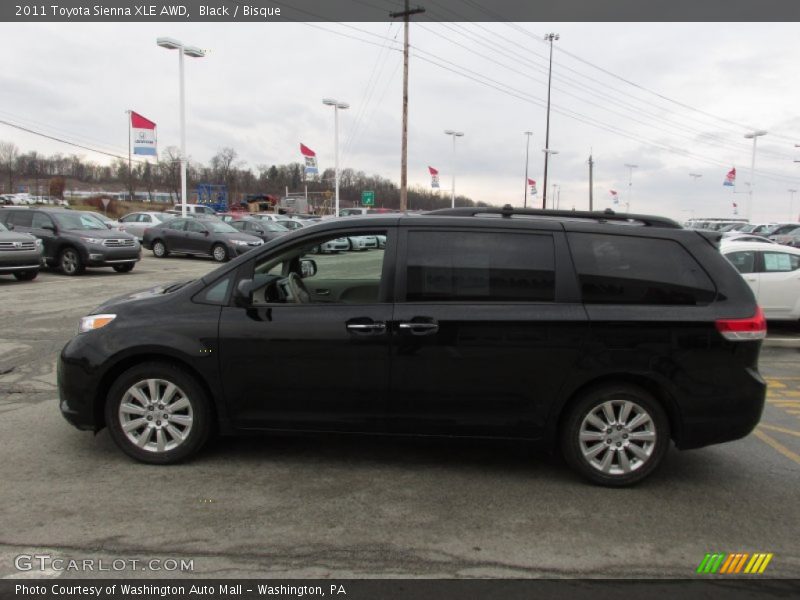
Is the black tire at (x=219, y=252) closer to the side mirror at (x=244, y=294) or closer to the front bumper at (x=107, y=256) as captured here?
the front bumper at (x=107, y=256)

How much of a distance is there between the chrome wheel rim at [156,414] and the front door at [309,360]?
0.37 m

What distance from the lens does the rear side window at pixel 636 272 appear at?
13.0ft

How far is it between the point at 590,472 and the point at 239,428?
8.02 ft

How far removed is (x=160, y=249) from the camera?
23.4 m

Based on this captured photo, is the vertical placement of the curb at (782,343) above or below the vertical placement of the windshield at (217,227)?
below

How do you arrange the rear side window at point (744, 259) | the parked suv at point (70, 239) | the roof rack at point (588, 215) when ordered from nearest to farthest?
A: 1. the roof rack at point (588, 215)
2. the rear side window at point (744, 259)
3. the parked suv at point (70, 239)

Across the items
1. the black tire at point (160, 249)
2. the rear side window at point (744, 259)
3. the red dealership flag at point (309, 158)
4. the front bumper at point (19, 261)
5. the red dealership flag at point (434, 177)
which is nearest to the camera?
the rear side window at point (744, 259)

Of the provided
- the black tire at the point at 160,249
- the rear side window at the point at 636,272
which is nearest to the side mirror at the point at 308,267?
the rear side window at the point at 636,272

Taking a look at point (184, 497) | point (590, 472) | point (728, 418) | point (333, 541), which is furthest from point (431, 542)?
point (728, 418)

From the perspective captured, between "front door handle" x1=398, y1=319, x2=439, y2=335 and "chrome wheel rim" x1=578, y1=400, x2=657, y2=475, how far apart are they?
1198 mm

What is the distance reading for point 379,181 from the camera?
10788 centimetres

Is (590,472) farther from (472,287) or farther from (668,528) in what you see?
(472,287)

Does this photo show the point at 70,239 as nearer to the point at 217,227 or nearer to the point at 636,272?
the point at 217,227

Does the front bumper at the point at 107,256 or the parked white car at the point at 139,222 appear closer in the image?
the front bumper at the point at 107,256
